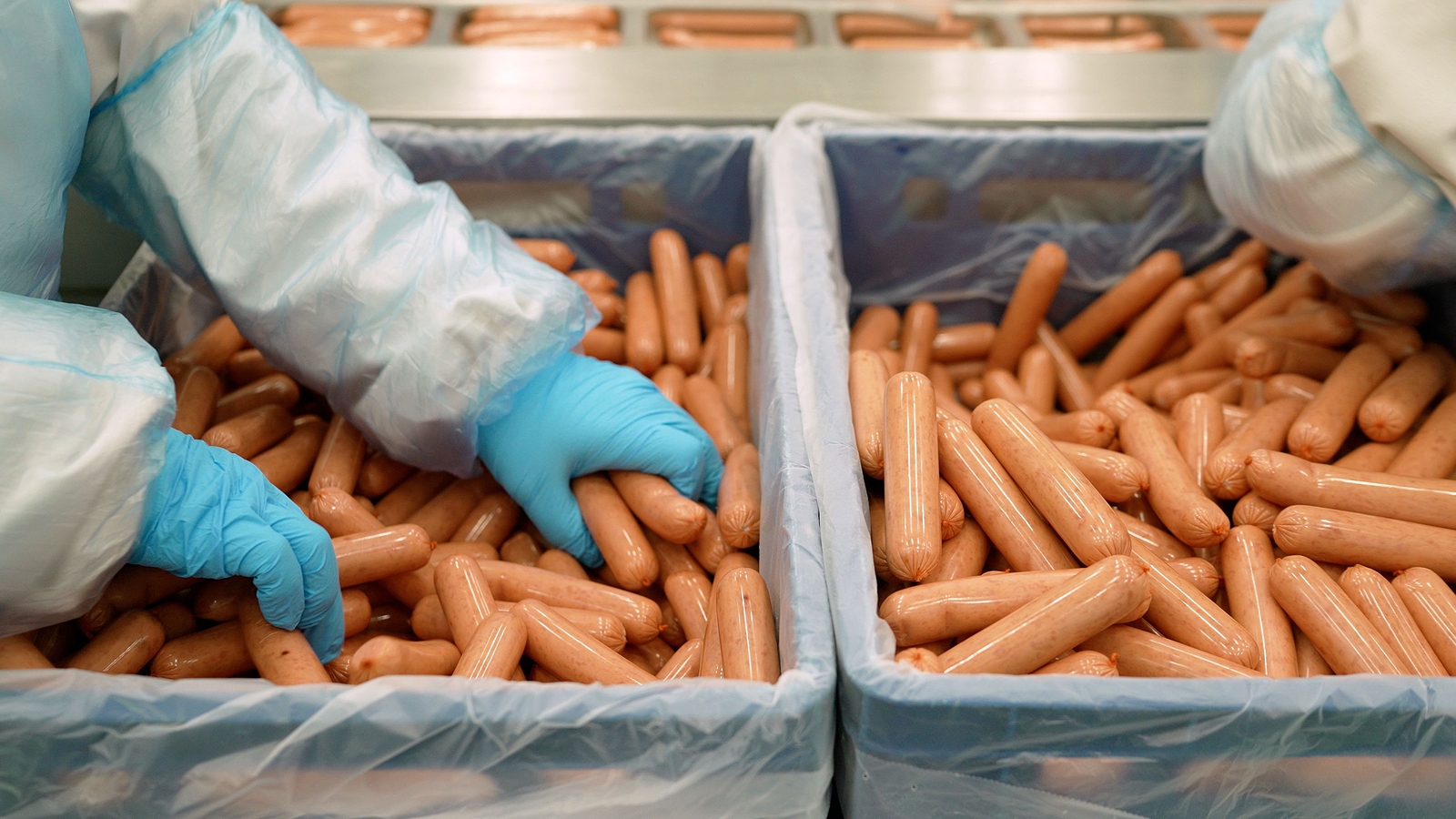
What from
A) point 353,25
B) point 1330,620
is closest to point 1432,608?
point 1330,620

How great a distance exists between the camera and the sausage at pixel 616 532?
2043mm

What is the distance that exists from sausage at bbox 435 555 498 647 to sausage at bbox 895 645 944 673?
74cm

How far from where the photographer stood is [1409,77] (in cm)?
192

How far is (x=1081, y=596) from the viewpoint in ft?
5.28

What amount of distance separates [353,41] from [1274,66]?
2644 millimetres

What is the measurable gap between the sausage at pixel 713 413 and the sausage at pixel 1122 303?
3.47ft

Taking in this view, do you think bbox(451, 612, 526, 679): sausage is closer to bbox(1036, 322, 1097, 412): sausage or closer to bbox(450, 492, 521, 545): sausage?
bbox(450, 492, 521, 545): sausage

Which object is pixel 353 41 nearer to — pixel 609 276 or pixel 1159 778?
pixel 609 276

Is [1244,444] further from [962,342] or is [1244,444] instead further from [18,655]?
[18,655]

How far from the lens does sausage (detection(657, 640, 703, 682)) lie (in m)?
1.83

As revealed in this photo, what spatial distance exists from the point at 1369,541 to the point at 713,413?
1.28 m

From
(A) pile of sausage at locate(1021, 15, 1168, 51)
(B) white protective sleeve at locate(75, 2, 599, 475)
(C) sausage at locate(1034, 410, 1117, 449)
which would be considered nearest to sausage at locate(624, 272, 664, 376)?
(B) white protective sleeve at locate(75, 2, 599, 475)

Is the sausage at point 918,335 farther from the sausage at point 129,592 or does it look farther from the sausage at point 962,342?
the sausage at point 129,592

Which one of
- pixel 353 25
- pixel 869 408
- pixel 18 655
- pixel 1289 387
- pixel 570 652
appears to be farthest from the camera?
pixel 353 25
